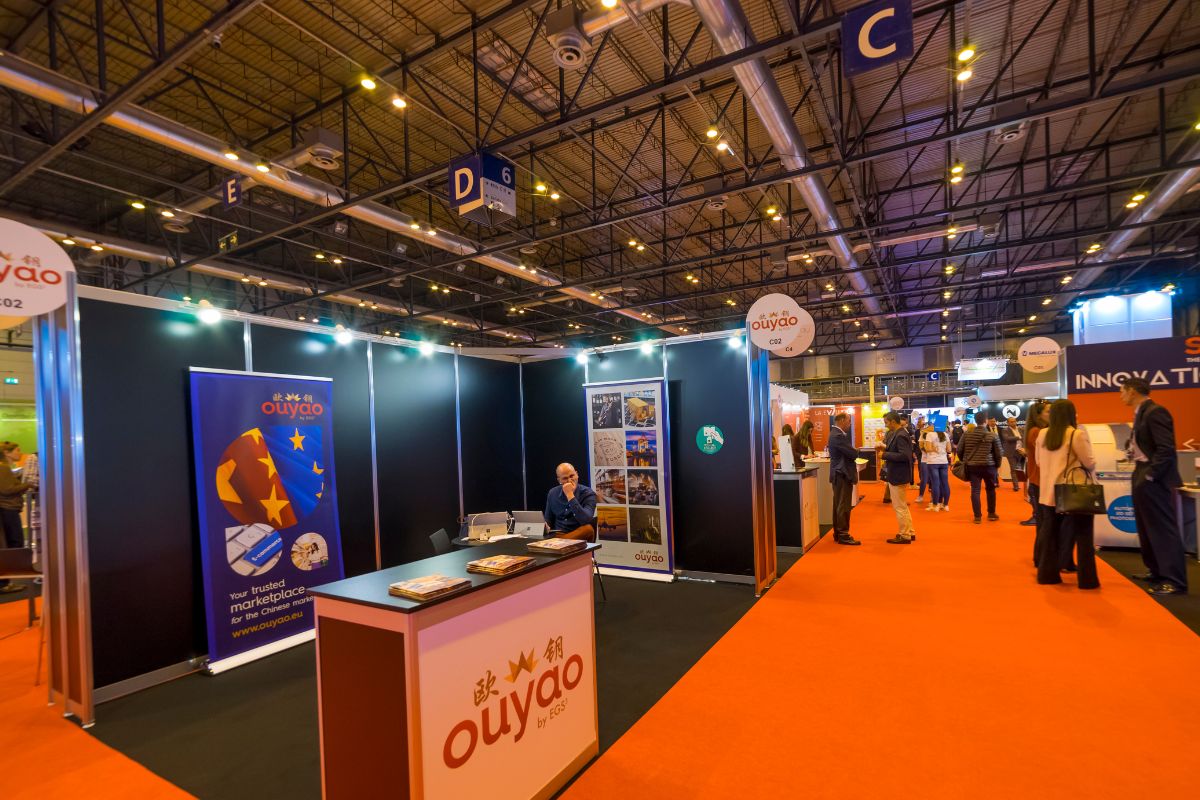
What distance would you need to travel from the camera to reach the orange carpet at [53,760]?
8.52 ft

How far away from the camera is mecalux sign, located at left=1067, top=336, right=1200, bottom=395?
6.48m

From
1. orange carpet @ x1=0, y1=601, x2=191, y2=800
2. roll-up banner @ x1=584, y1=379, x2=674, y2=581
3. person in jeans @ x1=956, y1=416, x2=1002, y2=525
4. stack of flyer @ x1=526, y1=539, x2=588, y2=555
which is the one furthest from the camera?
person in jeans @ x1=956, y1=416, x2=1002, y2=525

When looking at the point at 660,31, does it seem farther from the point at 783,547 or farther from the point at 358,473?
the point at 783,547

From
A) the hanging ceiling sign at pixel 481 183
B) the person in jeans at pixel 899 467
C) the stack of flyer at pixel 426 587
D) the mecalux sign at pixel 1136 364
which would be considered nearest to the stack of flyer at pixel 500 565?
the stack of flyer at pixel 426 587

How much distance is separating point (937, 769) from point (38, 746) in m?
4.64

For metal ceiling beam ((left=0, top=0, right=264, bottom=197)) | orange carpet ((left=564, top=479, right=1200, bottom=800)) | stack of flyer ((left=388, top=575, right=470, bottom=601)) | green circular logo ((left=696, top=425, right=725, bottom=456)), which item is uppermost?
metal ceiling beam ((left=0, top=0, right=264, bottom=197))

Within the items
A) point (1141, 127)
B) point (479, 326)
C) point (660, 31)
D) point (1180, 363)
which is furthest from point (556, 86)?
point (479, 326)

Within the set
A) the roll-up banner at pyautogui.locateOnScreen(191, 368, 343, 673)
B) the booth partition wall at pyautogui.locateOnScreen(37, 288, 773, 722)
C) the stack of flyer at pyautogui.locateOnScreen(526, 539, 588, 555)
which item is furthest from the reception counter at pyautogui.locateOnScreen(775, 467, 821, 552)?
the roll-up banner at pyautogui.locateOnScreen(191, 368, 343, 673)

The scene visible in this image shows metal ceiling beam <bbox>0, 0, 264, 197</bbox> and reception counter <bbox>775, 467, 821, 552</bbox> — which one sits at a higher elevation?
metal ceiling beam <bbox>0, 0, 264, 197</bbox>

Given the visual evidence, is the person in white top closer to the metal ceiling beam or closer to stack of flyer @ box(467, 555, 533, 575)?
stack of flyer @ box(467, 555, 533, 575)

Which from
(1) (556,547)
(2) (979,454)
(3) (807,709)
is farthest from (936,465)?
(1) (556,547)

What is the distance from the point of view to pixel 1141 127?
8.18m

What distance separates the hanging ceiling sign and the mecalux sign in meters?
7.06

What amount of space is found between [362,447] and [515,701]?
373 centimetres
